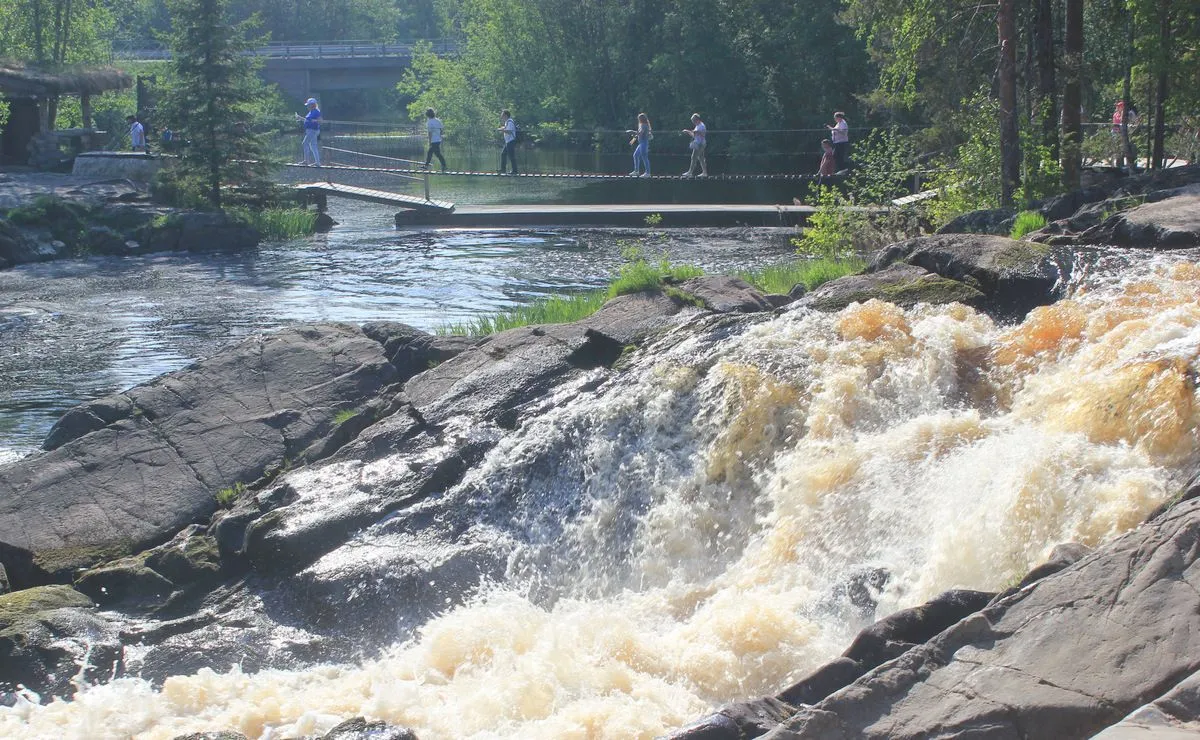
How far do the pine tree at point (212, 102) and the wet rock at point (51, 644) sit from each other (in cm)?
2320

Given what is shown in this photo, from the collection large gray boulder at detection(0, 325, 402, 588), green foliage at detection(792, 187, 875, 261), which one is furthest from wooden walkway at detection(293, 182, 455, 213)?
large gray boulder at detection(0, 325, 402, 588)

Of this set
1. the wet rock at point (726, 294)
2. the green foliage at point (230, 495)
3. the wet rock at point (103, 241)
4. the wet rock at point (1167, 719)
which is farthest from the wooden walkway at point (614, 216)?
the wet rock at point (1167, 719)

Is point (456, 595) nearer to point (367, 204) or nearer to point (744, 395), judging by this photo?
point (744, 395)

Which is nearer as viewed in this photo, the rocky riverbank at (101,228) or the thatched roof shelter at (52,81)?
the rocky riverbank at (101,228)

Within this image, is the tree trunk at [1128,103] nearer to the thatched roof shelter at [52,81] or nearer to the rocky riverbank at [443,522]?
the rocky riverbank at [443,522]

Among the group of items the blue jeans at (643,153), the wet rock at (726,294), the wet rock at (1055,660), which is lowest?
the wet rock at (1055,660)

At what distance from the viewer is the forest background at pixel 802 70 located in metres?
19.6

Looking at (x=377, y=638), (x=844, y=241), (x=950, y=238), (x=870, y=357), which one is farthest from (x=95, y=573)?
(x=844, y=241)

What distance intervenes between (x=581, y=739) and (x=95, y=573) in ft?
19.0

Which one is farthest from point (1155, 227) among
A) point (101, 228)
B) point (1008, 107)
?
point (101, 228)

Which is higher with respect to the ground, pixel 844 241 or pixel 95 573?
pixel 844 241

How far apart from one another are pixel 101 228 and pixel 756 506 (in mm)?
24435

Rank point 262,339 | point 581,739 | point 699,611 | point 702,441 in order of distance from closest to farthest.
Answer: point 581,739, point 699,611, point 702,441, point 262,339

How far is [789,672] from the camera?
844 cm
